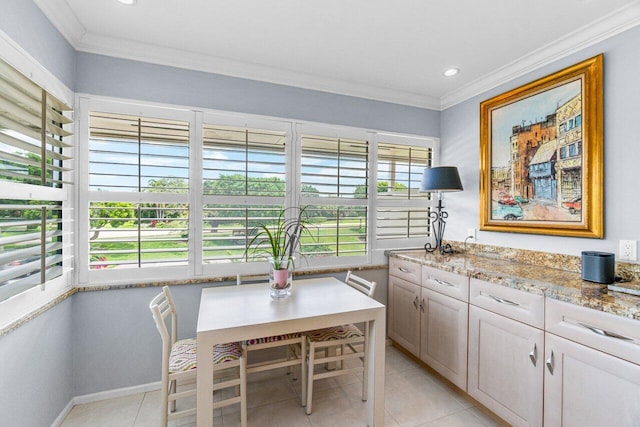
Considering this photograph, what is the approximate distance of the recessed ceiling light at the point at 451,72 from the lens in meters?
2.44

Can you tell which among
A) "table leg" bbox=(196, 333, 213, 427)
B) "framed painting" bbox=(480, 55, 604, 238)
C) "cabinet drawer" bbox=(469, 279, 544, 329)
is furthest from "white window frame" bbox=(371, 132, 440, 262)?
"table leg" bbox=(196, 333, 213, 427)

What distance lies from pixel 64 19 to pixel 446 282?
3.03m

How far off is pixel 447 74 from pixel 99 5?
252 cm

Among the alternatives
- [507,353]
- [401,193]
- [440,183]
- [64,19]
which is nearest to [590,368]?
[507,353]

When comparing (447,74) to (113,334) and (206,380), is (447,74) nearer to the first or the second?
(206,380)

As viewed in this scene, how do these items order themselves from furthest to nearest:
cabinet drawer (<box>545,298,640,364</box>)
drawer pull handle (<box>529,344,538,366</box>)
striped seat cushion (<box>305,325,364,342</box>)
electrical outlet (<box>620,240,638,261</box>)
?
striped seat cushion (<box>305,325,364,342</box>) → electrical outlet (<box>620,240,638,261</box>) → drawer pull handle (<box>529,344,538,366</box>) → cabinet drawer (<box>545,298,640,364</box>)

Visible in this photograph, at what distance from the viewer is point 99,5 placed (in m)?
1.70

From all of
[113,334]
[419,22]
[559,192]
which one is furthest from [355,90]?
[113,334]

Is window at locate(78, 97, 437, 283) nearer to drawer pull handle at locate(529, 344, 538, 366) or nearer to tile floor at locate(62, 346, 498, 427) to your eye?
tile floor at locate(62, 346, 498, 427)

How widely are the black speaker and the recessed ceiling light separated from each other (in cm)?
167

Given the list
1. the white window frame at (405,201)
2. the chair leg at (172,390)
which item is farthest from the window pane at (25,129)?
the white window frame at (405,201)

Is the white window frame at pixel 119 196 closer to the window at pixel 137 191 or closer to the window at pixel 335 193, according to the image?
the window at pixel 137 191

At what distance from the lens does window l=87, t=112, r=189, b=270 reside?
2.06 meters

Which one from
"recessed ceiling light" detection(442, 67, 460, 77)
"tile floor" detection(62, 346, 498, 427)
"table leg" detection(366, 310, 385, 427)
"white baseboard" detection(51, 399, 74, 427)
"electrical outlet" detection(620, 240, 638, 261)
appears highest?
"recessed ceiling light" detection(442, 67, 460, 77)
